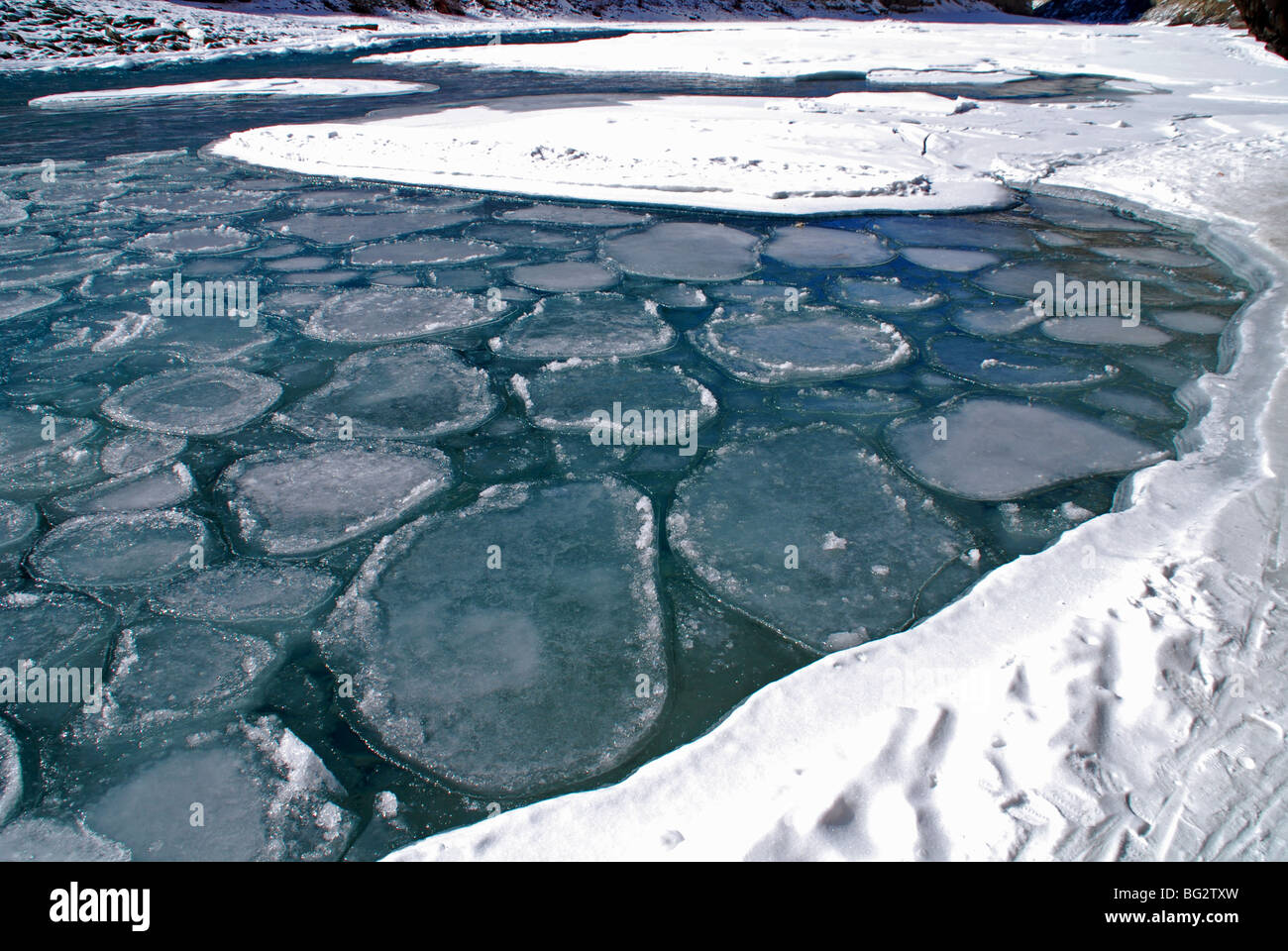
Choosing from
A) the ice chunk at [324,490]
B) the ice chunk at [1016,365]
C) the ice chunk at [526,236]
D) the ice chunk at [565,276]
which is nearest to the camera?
the ice chunk at [324,490]

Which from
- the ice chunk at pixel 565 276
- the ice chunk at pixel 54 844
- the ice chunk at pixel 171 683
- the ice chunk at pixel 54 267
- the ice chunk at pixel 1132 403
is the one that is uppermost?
the ice chunk at pixel 565 276

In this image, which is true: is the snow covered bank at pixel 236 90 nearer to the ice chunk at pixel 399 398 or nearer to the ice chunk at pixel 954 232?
the ice chunk at pixel 954 232

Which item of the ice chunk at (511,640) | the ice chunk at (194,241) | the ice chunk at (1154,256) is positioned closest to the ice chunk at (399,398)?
the ice chunk at (511,640)

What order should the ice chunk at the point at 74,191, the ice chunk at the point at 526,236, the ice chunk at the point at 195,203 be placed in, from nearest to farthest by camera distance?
the ice chunk at the point at 526,236, the ice chunk at the point at 195,203, the ice chunk at the point at 74,191

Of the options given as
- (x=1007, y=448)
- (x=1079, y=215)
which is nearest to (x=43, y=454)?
(x=1007, y=448)

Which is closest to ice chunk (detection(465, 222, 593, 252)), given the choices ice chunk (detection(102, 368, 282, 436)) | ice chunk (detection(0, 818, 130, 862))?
ice chunk (detection(102, 368, 282, 436))

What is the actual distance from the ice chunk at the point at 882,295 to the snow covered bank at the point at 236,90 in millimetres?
7629

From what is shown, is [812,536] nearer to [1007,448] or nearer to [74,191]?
[1007,448]

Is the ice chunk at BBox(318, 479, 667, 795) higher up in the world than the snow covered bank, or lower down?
lower down

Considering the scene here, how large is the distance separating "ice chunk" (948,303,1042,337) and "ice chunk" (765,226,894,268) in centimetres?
64

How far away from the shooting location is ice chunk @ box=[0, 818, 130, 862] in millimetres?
1092

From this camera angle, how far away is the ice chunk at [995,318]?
9.02 ft

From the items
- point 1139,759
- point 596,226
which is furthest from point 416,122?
point 1139,759
